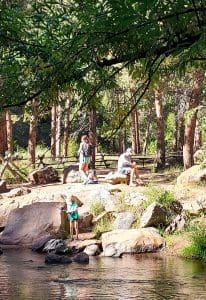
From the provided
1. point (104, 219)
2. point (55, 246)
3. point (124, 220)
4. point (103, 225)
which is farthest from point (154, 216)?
point (55, 246)

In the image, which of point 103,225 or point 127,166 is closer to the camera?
point 103,225

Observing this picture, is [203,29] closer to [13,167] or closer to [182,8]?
[182,8]

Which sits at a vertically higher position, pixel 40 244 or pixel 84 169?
pixel 84 169

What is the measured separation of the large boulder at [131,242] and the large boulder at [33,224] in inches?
83.6

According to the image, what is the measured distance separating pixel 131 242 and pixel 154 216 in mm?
1569

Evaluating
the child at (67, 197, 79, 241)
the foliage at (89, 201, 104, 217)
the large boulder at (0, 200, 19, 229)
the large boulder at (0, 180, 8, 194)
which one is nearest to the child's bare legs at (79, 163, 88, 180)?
the foliage at (89, 201, 104, 217)

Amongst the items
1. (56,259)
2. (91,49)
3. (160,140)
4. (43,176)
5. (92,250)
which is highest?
(91,49)

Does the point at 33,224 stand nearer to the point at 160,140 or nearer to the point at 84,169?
the point at 84,169

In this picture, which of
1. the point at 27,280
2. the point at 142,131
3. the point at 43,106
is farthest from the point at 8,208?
the point at 142,131

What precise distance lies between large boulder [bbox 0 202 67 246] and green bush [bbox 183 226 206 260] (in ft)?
14.7

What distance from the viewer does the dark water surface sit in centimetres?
1084

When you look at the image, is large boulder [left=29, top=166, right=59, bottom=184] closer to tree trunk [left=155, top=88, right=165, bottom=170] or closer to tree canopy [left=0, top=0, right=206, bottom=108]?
tree trunk [left=155, top=88, right=165, bottom=170]

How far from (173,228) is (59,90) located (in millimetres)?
15367

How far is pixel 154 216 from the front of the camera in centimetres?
1828
